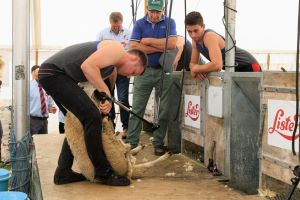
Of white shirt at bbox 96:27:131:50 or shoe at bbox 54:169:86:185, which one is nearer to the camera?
shoe at bbox 54:169:86:185

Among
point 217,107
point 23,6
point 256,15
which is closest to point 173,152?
point 217,107

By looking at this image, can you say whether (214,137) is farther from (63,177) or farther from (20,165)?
(20,165)

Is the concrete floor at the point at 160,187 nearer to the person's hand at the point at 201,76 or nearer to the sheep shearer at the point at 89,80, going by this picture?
the sheep shearer at the point at 89,80

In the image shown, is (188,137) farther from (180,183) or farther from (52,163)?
(52,163)

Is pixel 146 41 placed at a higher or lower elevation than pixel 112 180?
higher

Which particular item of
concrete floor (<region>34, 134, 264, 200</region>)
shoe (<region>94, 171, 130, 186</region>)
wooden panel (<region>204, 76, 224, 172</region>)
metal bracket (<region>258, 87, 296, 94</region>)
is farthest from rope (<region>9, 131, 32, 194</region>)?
metal bracket (<region>258, 87, 296, 94</region>)

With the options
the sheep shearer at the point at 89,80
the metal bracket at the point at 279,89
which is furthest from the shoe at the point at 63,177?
the metal bracket at the point at 279,89

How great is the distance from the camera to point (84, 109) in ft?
9.02

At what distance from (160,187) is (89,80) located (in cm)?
87

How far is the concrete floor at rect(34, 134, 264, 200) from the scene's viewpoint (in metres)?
2.66

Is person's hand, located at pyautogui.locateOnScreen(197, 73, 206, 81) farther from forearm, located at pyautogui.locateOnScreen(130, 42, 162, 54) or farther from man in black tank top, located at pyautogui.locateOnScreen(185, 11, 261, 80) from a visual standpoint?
forearm, located at pyautogui.locateOnScreen(130, 42, 162, 54)

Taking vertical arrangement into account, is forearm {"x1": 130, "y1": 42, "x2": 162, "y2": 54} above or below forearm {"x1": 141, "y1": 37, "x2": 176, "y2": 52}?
below

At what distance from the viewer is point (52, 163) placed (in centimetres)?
362

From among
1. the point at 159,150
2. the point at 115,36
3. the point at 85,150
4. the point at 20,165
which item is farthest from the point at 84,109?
the point at 115,36
